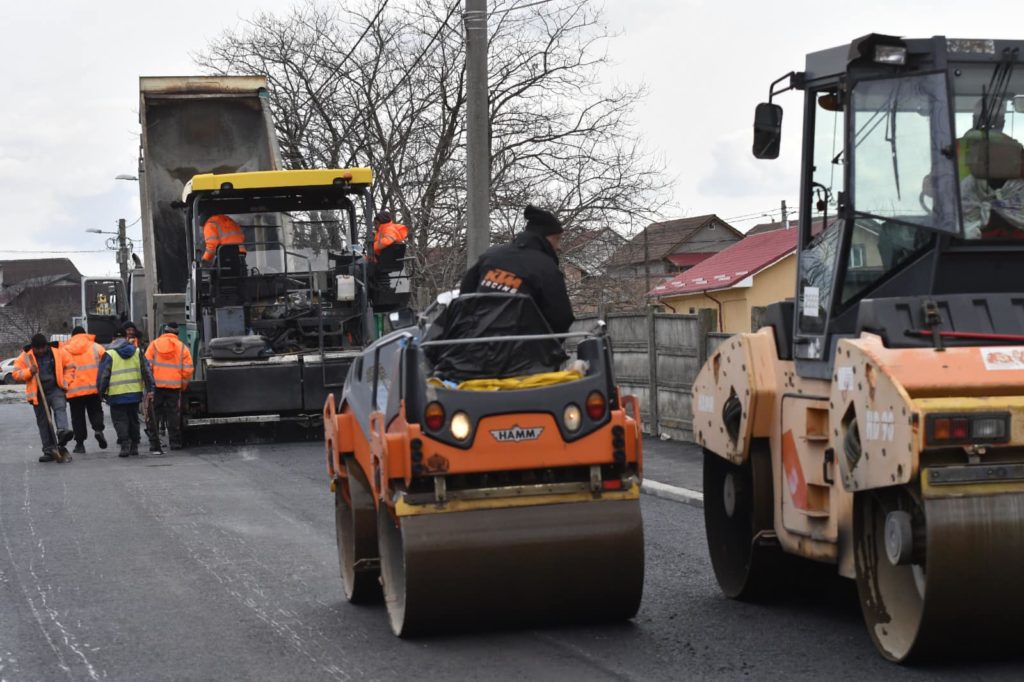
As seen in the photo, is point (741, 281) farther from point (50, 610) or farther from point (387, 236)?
point (50, 610)

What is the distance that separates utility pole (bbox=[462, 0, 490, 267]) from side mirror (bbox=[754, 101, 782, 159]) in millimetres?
6014

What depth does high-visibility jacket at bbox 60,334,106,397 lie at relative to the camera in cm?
1806

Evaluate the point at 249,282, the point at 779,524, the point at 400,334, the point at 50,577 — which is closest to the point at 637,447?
the point at 779,524

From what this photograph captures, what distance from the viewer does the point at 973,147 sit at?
604cm

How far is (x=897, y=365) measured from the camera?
5344mm

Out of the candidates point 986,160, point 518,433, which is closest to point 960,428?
point 986,160

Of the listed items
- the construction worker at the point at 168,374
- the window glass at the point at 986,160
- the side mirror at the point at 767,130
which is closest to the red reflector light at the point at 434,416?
the side mirror at the point at 767,130

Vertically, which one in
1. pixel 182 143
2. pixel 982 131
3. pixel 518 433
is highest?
pixel 182 143

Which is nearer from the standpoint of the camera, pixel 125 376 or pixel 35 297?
pixel 125 376

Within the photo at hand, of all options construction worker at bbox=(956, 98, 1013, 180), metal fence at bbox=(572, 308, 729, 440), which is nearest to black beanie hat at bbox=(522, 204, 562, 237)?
construction worker at bbox=(956, 98, 1013, 180)

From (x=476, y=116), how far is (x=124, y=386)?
278 inches

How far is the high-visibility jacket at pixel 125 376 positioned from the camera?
17562mm

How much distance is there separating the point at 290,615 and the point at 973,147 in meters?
4.02

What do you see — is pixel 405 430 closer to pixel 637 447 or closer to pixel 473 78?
pixel 637 447
